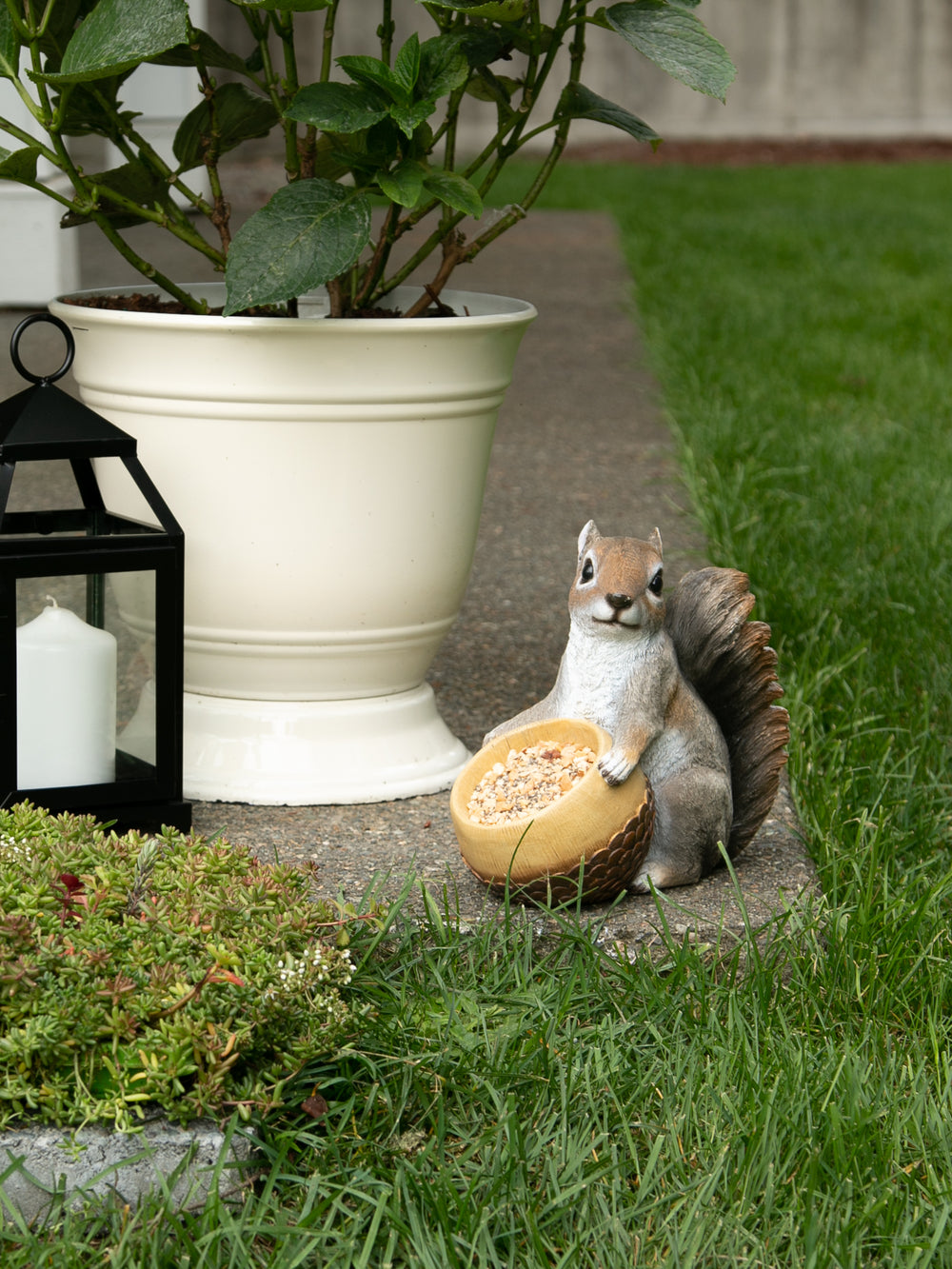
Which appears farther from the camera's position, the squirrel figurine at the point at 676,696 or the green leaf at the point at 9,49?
the green leaf at the point at 9,49

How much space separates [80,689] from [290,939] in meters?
0.51

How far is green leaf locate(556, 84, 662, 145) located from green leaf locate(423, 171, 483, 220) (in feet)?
0.91

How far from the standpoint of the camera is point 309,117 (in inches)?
68.4

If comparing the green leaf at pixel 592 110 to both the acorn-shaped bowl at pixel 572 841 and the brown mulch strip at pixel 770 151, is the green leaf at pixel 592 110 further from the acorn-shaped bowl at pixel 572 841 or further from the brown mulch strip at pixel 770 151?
the brown mulch strip at pixel 770 151

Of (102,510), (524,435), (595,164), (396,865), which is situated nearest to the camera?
(396,865)

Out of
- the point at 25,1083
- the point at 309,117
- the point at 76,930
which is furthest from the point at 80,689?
the point at 309,117

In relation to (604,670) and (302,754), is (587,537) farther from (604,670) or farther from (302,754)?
(302,754)

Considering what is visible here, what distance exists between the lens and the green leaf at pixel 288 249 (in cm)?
174

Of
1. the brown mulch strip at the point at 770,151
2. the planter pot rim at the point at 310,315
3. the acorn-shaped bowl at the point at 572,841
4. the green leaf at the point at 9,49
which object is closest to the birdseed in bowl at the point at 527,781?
the acorn-shaped bowl at the point at 572,841

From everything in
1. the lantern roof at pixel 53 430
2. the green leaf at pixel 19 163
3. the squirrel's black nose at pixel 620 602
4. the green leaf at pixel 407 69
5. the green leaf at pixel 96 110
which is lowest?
the squirrel's black nose at pixel 620 602

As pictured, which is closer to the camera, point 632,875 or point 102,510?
point 632,875

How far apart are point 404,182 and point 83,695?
2.36 ft

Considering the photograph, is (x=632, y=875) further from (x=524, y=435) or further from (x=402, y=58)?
(x=524, y=435)

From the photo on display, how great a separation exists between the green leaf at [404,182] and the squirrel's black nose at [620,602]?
1.68 feet
